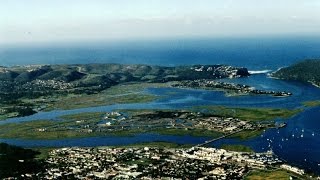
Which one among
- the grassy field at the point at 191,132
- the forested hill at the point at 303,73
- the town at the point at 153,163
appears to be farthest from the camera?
the forested hill at the point at 303,73

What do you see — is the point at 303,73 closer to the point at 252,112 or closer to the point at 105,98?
the point at 252,112

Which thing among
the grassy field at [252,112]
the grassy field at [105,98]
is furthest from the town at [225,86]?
the grassy field at [252,112]

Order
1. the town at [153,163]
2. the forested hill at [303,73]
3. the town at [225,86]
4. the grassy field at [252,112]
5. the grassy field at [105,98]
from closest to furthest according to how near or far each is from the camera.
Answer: the town at [153,163] < the grassy field at [252,112] < the grassy field at [105,98] < the town at [225,86] < the forested hill at [303,73]

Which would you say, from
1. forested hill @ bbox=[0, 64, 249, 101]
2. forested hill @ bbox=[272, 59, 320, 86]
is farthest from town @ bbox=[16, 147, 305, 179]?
forested hill @ bbox=[272, 59, 320, 86]

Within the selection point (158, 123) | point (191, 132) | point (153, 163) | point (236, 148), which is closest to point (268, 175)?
point (236, 148)

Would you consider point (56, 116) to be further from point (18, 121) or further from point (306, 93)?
→ point (306, 93)

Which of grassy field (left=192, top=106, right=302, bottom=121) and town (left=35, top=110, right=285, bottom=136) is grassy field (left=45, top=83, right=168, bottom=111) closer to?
town (left=35, top=110, right=285, bottom=136)

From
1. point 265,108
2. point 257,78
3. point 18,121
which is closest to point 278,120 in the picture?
point 265,108

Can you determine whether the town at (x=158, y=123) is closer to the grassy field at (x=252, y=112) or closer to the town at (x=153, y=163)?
the grassy field at (x=252, y=112)
